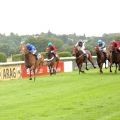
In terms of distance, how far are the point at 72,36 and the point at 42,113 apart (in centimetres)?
4997

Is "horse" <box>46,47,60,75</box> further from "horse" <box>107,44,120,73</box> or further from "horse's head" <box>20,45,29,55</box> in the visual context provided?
"horse's head" <box>20,45,29,55</box>

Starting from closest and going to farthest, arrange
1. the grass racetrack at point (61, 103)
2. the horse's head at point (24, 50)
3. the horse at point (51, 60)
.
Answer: the grass racetrack at point (61, 103), the horse's head at point (24, 50), the horse at point (51, 60)

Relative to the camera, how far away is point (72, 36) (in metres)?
62.1

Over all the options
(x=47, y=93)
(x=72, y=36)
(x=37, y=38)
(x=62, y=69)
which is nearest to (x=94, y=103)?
(x=47, y=93)

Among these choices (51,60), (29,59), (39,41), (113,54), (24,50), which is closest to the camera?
(24,50)

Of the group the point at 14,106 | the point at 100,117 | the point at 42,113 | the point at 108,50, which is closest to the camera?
the point at 100,117

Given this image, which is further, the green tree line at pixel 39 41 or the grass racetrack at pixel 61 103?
the green tree line at pixel 39 41

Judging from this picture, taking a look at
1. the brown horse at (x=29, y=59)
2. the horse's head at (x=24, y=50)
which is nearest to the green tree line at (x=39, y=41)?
the brown horse at (x=29, y=59)

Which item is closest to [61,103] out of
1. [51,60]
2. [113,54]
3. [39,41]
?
[113,54]

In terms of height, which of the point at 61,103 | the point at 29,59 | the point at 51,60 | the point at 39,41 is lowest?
the point at 61,103

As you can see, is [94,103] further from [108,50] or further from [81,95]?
[108,50]

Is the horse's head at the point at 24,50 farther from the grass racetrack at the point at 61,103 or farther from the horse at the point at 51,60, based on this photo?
the grass racetrack at the point at 61,103

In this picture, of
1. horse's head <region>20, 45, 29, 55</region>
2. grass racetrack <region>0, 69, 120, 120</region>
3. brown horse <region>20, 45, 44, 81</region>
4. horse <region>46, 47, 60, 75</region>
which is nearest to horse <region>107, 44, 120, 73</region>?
horse <region>46, 47, 60, 75</region>

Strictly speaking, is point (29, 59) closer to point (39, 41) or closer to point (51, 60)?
point (51, 60)
